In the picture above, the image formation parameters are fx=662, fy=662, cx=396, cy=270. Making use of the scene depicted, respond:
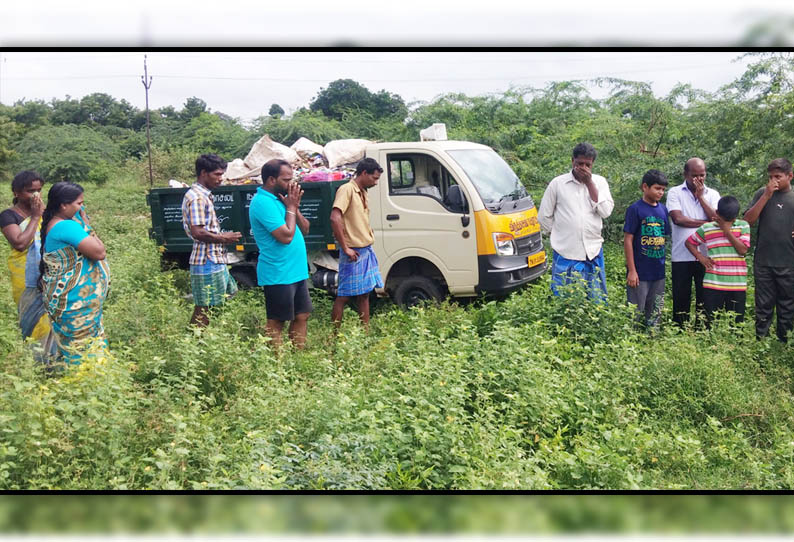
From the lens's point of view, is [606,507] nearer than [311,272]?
Yes

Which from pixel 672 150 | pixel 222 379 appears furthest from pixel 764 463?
pixel 672 150

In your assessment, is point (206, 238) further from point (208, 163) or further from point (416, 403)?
point (416, 403)

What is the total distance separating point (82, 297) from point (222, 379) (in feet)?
3.60

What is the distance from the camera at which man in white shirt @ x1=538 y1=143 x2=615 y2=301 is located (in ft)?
20.0

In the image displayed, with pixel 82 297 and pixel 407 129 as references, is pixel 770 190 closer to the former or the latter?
pixel 82 297

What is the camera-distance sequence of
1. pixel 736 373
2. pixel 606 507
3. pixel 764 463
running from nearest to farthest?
1. pixel 606 507
2. pixel 764 463
3. pixel 736 373

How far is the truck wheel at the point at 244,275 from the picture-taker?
8.44 metres

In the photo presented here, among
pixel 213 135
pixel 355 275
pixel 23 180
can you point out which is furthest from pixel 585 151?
pixel 213 135

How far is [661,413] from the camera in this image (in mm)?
4645

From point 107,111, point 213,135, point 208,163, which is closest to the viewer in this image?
point 208,163

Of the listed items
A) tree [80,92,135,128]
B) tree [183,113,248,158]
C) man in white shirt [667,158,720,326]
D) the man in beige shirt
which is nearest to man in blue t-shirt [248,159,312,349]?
the man in beige shirt

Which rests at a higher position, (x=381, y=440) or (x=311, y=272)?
(x=311, y=272)

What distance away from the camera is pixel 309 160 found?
9195 mm

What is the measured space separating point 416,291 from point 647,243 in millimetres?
2554
